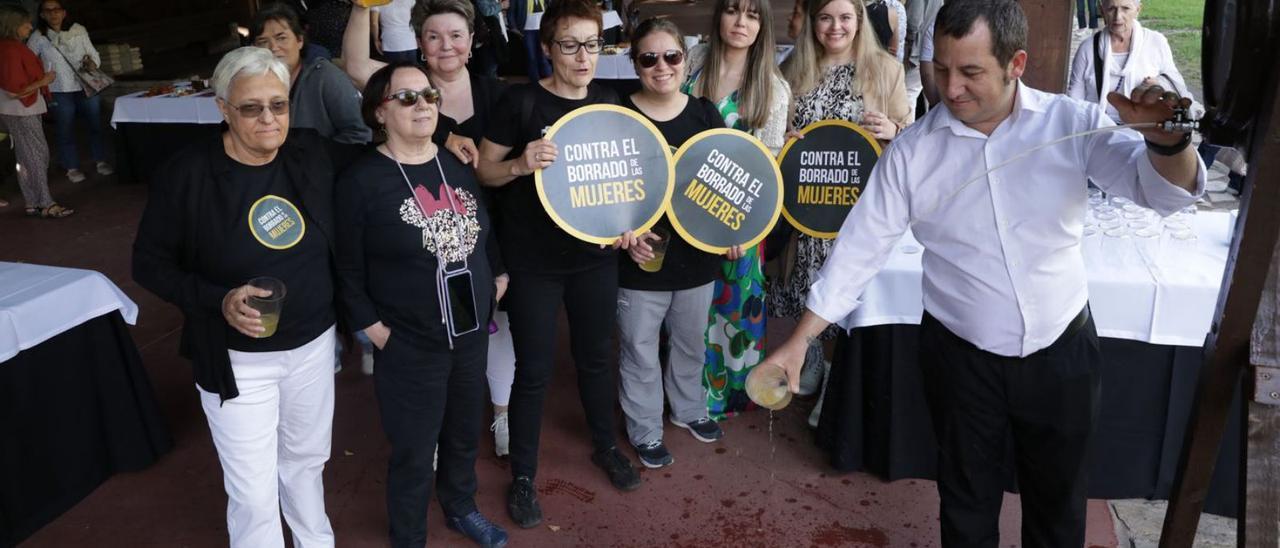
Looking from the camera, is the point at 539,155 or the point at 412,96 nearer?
the point at 412,96

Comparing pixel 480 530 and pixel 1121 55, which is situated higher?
pixel 1121 55

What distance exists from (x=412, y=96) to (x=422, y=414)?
3.12 feet

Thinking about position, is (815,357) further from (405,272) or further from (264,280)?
(264,280)

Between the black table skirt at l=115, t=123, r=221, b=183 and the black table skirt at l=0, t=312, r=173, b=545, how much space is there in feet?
16.0

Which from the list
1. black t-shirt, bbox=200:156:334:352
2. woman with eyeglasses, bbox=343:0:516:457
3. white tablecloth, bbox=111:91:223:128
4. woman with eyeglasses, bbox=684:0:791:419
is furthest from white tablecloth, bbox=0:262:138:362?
white tablecloth, bbox=111:91:223:128

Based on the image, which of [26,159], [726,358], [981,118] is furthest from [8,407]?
[26,159]

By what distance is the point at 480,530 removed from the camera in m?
3.42

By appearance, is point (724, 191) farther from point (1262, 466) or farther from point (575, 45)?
point (1262, 466)

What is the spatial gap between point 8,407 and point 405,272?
5.43 feet

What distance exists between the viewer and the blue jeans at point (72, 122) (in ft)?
27.5

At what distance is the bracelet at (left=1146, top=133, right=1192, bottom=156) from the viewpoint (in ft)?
6.40

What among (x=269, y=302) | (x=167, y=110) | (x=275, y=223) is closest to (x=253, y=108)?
(x=275, y=223)

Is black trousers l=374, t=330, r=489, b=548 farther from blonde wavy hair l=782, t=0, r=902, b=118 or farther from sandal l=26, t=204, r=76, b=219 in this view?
sandal l=26, t=204, r=76, b=219

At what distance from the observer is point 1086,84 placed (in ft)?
18.3
